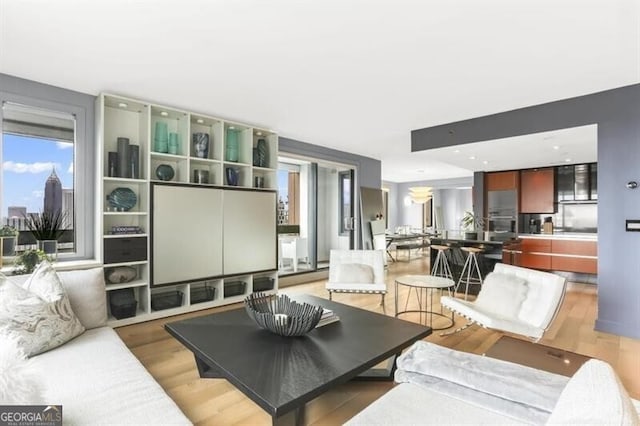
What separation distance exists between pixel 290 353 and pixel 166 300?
2727 millimetres

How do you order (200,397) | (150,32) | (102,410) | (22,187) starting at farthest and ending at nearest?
(22,187), (150,32), (200,397), (102,410)

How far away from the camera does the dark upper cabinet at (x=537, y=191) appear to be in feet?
22.0

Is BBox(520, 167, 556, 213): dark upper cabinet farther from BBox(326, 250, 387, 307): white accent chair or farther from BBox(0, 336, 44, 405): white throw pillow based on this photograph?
BBox(0, 336, 44, 405): white throw pillow

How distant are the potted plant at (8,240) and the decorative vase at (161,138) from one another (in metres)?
1.55

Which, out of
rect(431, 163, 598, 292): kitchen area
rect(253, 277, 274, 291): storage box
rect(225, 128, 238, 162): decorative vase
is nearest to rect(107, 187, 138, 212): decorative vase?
rect(225, 128, 238, 162): decorative vase

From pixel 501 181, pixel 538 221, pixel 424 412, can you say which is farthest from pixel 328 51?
pixel 538 221

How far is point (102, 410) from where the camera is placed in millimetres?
1301

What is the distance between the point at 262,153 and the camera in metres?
4.79

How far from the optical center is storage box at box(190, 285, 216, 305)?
419cm

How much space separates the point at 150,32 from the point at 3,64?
1658 mm

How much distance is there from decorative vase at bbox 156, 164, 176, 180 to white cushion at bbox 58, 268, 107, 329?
183cm

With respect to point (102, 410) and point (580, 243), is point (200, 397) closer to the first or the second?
point (102, 410)

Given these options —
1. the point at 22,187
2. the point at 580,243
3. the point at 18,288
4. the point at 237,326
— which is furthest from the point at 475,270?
the point at 22,187

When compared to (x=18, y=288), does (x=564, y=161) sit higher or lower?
higher
